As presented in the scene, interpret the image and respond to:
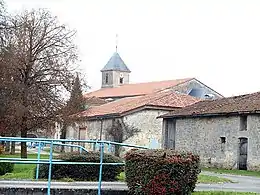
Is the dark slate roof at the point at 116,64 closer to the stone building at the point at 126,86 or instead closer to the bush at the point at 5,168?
the stone building at the point at 126,86

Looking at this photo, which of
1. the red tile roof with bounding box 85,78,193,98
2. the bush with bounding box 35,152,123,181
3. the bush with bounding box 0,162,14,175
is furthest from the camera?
the red tile roof with bounding box 85,78,193,98

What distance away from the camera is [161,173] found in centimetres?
1286

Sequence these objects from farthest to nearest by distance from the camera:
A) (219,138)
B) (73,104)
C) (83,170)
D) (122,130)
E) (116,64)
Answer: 1. (116,64)
2. (122,130)
3. (73,104)
4. (219,138)
5. (83,170)

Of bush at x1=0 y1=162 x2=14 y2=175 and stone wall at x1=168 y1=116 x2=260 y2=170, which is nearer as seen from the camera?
bush at x1=0 y1=162 x2=14 y2=175

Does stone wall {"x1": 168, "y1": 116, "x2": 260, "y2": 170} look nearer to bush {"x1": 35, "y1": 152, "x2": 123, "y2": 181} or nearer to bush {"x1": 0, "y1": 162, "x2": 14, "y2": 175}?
bush {"x1": 0, "y1": 162, "x2": 14, "y2": 175}

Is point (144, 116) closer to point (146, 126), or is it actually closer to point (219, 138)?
point (146, 126)

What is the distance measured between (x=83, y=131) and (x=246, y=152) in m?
30.5

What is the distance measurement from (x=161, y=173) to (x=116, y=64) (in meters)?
104

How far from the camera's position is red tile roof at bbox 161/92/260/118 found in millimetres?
37650

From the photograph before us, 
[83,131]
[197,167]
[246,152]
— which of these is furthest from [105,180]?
[83,131]

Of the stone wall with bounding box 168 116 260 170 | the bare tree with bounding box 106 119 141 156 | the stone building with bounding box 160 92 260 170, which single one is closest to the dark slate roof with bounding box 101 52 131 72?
the bare tree with bounding box 106 119 141 156

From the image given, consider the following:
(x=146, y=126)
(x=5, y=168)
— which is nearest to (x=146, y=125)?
(x=146, y=126)

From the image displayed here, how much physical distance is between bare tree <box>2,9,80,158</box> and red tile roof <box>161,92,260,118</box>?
392 inches

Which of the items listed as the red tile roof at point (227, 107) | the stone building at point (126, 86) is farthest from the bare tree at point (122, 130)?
the stone building at point (126, 86)
